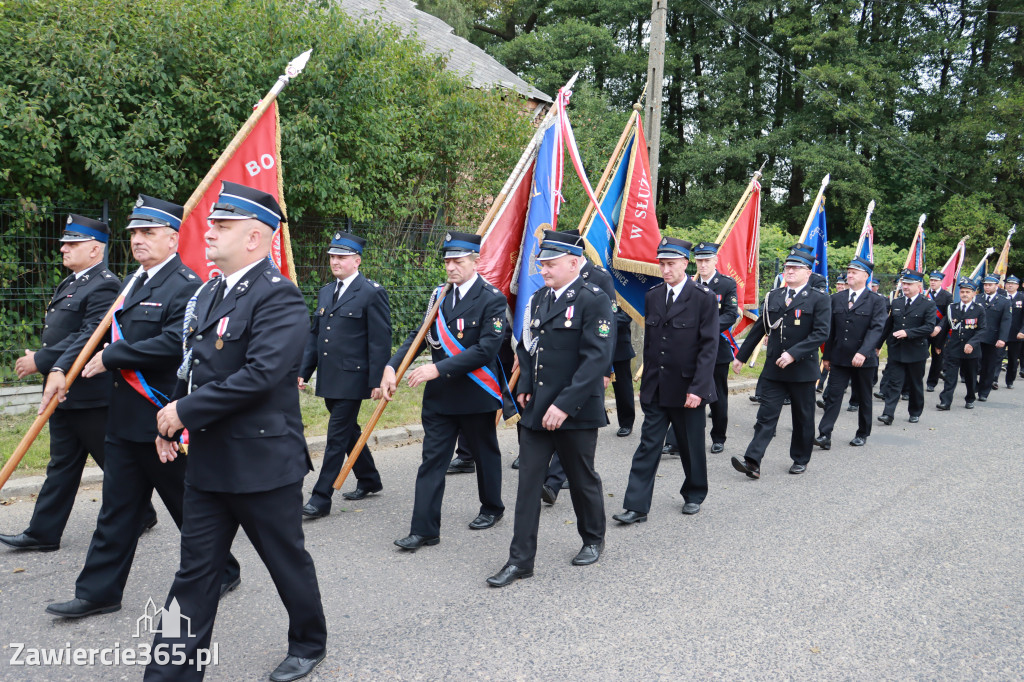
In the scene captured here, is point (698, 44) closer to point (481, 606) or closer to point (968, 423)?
point (968, 423)

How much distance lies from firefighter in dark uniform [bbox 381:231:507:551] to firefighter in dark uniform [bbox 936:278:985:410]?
9.64m

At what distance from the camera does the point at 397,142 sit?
11.7 metres

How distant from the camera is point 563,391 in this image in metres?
4.74

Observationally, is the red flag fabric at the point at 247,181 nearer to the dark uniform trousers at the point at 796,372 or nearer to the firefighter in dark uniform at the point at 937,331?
the dark uniform trousers at the point at 796,372

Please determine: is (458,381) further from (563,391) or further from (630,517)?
(630,517)

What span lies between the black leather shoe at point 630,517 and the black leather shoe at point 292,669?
2.89 meters

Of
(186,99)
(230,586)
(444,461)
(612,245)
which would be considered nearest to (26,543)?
(230,586)

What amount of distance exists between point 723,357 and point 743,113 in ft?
91.5

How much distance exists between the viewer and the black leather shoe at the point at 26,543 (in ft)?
16.1

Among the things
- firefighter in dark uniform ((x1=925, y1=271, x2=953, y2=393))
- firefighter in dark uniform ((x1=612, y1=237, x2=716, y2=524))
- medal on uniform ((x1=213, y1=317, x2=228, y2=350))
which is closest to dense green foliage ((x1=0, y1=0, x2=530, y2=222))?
firefighter in dark uniform ((x1=612, y1=237, x2=716, y2=524))

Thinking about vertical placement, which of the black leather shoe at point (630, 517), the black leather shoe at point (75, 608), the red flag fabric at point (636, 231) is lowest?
the black leather shoe at point (630, 517)

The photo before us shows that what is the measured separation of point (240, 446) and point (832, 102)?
31.3 meters

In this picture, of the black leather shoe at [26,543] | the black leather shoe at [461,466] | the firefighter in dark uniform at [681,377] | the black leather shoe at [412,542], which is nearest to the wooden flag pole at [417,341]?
the black leather shoe at [412,542]

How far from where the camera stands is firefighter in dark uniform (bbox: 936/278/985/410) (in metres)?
12.6
